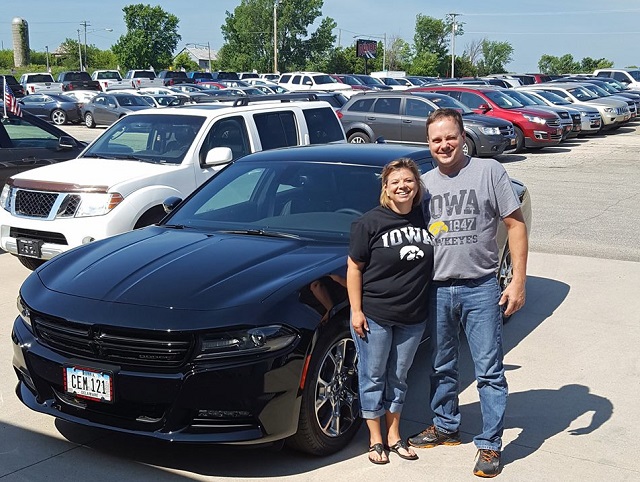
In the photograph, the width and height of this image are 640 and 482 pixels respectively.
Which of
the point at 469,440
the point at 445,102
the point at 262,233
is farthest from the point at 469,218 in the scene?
the point at 445,102

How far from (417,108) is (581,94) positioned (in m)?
12.5

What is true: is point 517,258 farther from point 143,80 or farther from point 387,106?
point 143,80

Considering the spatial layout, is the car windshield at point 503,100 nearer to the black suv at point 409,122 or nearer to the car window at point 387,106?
the black suv at point 409,122

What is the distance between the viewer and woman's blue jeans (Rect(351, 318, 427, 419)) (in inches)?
168

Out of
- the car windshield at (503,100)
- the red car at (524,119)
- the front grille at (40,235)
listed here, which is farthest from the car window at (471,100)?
the front grille at (40,235)

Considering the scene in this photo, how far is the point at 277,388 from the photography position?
4.14 m

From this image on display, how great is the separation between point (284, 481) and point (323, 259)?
1264 millimetres

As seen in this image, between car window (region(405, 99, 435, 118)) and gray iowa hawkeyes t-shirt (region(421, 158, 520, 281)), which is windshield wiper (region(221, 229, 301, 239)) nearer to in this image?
gray iowa hawkeyes t-shirt (region(421, 158, 520, 281))

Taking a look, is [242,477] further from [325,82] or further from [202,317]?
[325,82]

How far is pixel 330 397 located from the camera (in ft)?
14.8

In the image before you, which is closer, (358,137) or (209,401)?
(209,401)

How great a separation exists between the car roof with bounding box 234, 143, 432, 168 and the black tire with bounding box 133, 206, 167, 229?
79.6 inches

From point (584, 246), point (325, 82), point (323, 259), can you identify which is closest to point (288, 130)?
point (584, 246)

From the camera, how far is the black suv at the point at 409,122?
20.0 m
